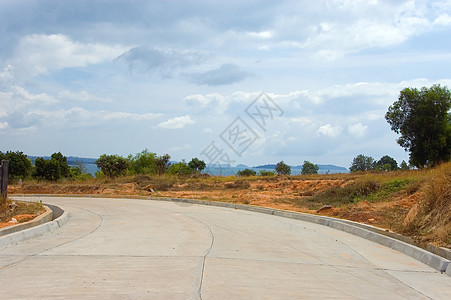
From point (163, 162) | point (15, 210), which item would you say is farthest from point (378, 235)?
point (163, 162)

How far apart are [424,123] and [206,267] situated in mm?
38948

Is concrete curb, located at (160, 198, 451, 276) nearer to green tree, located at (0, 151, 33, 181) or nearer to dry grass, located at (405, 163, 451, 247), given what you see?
dry grass, located at (405, 163, 451, 247)

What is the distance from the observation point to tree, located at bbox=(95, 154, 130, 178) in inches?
1918

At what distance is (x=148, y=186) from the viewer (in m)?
37.8

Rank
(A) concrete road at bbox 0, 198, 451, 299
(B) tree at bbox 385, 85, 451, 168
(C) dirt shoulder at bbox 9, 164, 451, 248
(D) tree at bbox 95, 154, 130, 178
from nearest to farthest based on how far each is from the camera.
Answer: (A) concrete road at bbox 0, 198, 451, 299 < (C) dirt shoulder at bbox 9, 164, 451, 248 < (B) tree at bbox 385, 85, 451, 168 < (D) tree at bbox 95, 154, 130, 178

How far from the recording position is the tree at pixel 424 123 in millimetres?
41094

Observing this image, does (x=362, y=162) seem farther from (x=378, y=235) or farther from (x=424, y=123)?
(x=378, y=235)

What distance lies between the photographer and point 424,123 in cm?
4159

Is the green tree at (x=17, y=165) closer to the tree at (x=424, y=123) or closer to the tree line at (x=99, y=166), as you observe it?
the tree line at (x=99, y=166)

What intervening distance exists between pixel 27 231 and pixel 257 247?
580 cm

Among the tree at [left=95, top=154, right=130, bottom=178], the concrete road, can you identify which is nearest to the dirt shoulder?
the concrete road

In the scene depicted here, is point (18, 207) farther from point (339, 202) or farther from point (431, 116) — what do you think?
point (431, 116)

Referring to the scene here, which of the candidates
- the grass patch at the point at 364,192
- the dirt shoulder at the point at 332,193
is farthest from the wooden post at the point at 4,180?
the grass patch at the point at 364,192

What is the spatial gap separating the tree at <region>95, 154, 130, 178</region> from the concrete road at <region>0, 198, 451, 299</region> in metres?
36.2
